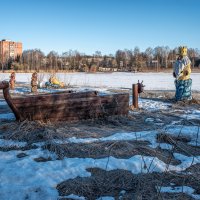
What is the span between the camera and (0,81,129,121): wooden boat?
813cm

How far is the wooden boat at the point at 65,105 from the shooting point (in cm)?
813

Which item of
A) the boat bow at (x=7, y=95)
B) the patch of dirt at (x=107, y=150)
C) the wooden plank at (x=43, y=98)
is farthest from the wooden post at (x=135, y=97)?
the patch of dirt at (x=107, y=150)

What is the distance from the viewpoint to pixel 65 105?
857cm

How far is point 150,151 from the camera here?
20.1 ft

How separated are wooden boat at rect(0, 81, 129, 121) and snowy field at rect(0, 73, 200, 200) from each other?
0.40 metres

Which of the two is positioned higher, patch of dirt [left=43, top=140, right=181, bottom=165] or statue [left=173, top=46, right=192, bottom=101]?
statue [left=173, top=46, right=192, bottom=101]

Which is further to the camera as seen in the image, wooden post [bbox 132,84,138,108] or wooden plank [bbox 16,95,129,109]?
wooden post [bbox 132,84,138,108]

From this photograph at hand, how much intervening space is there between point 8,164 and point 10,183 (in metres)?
0.78

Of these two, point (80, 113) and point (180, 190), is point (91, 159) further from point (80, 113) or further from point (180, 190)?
point (80, 113)

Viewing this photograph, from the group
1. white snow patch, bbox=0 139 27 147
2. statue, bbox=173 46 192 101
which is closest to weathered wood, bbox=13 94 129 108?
white snow patch, bbox=0 139 27 147

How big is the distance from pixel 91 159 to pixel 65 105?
10.2 ft

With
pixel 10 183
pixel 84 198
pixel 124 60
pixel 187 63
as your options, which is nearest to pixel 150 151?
pixel 84 198

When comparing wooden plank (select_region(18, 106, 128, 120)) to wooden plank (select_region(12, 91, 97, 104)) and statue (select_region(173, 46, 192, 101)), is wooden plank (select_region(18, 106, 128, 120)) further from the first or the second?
statue (select_region(173, 46, 192, 101))

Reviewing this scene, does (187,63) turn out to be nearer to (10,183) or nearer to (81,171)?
(81,171)
